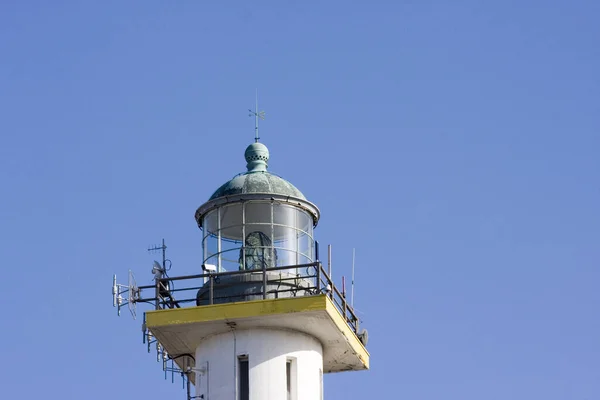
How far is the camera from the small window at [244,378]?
111 feet

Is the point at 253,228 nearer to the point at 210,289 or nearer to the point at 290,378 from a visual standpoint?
the point at 210,289

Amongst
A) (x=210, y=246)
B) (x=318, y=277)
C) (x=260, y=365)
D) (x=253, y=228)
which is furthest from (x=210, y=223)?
(x=260, y=365)

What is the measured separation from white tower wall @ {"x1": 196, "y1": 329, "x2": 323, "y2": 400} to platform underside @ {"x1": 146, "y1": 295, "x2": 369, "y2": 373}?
0.24 metres

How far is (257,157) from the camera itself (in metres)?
37.1

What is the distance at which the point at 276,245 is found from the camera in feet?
117

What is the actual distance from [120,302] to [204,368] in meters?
2.53

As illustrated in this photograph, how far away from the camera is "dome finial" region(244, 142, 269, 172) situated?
36969mm

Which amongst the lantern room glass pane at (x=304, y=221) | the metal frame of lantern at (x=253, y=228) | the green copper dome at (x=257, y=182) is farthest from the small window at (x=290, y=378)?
the green copper dome at (x=257, y=182)

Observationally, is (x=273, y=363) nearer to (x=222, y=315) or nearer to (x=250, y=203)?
(x=222, y=315)

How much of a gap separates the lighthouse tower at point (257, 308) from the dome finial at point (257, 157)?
0.08 feet

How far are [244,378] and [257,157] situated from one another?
239 inches

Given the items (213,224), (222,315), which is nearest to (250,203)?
(213,224)

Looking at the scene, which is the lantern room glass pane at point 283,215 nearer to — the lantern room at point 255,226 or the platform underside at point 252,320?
the lantern room at point 255,226

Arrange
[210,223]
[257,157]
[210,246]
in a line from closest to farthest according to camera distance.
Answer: [210,246], [210,223], [257,157]
